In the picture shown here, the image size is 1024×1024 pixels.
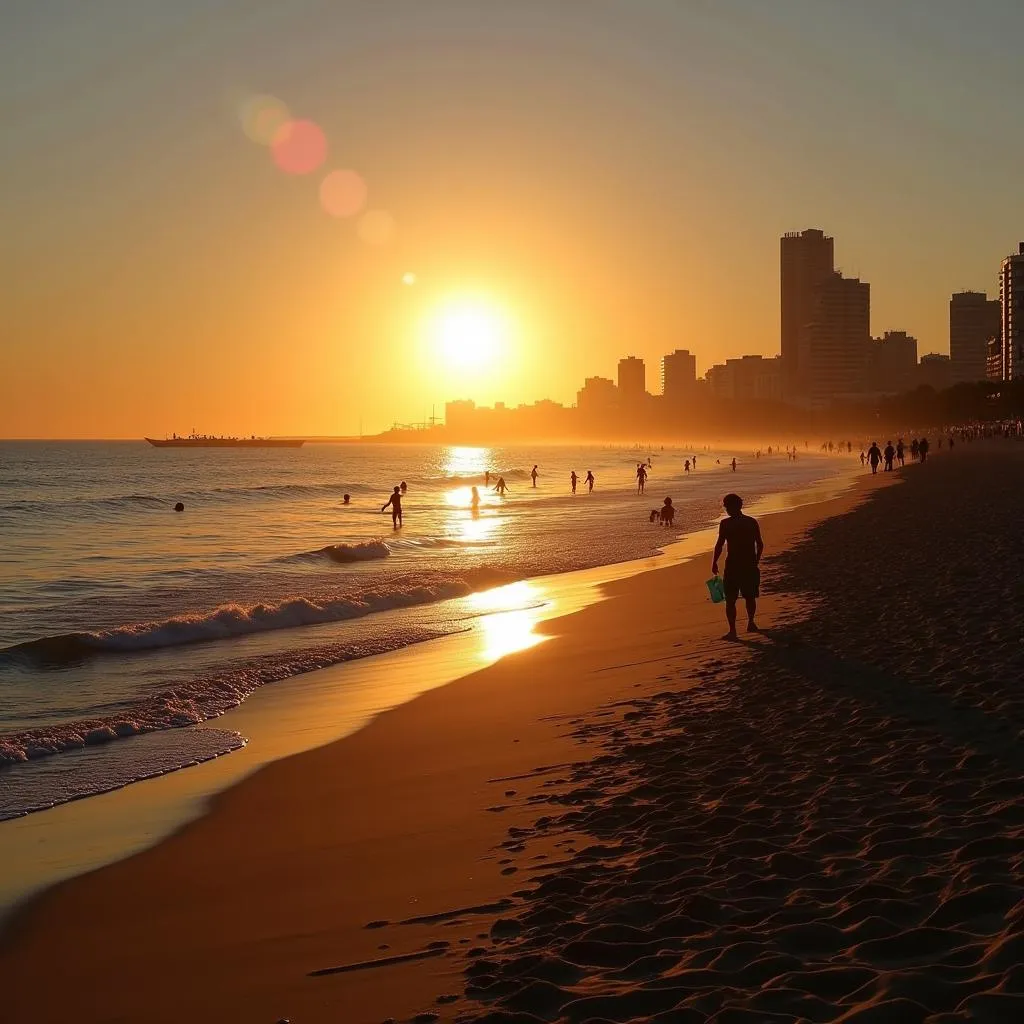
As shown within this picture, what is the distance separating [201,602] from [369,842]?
1505cm

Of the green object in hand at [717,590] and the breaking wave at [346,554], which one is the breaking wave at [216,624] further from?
the breaking wave at [346,554]

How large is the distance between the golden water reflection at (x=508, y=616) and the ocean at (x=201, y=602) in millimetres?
494

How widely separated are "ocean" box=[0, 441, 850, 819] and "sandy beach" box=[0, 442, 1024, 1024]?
7.85 ft

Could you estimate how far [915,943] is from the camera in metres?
4.17

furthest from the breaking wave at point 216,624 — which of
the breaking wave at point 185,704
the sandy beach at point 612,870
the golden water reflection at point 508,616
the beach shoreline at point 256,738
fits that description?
Result: the sandy beach at point 612,870

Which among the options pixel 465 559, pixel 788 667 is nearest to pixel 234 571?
pixel 465 559

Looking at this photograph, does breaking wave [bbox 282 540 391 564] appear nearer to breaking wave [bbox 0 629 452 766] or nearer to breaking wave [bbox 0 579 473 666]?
breaking wave [bbox 0 579 473 666]

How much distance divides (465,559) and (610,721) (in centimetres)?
2024

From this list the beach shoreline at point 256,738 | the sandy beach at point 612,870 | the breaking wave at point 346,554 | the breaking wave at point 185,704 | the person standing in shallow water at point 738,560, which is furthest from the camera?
the breaking wave at point 346,554

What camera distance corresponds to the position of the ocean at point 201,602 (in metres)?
10.1

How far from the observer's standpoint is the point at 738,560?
12.5 metres

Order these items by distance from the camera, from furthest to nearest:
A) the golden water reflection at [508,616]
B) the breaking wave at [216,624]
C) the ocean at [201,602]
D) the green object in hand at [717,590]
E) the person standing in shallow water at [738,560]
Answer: the breaking wave at [216,624], the golden water reflection at [508,616], the green object in hand at [717,590], the person standing in shallow water at [738,560], the ocean at [201,602]

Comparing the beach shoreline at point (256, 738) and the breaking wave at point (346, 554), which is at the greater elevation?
the breaking wave at point (346, 554)

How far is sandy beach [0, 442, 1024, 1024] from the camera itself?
4.16 meters
